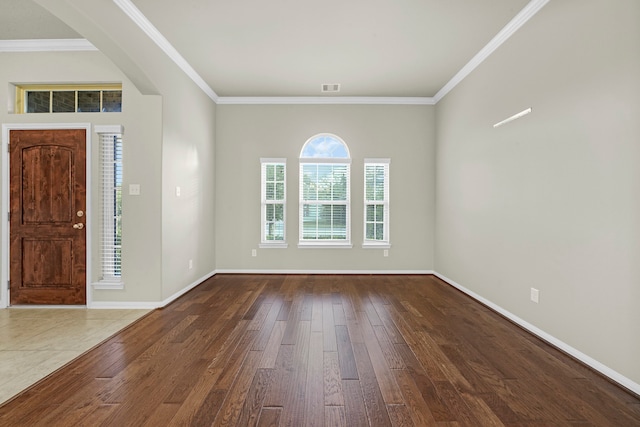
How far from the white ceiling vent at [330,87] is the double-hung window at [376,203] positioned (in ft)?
4.34

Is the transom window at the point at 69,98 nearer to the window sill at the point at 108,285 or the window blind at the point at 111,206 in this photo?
the window blind at the point at 111,206

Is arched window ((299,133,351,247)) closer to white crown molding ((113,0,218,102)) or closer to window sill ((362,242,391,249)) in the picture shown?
window sill ((362,242,391,249))

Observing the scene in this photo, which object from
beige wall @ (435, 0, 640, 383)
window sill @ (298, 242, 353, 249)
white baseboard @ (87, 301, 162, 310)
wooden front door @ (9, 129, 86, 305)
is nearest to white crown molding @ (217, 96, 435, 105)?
beige wall @ (435, 0, 640, 383)

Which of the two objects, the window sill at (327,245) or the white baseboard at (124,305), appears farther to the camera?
the window sill at (327,245)

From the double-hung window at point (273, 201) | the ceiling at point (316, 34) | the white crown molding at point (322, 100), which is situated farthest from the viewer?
the double-hung window at point (273, 201)

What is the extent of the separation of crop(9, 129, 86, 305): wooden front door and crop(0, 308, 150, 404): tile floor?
39 centimetres

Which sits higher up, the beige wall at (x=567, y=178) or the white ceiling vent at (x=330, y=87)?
the white ceiling vent at (x=330, y=87)

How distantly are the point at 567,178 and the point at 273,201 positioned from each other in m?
4.17

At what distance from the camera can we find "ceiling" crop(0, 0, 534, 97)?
321 cm

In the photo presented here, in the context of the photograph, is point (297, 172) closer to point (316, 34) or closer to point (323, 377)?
point (316, 34)

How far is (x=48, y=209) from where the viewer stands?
12.8 ft

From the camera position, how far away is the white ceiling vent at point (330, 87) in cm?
515

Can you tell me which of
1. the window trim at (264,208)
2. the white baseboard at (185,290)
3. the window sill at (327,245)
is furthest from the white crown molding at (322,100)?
the white baseboard at (185,290)

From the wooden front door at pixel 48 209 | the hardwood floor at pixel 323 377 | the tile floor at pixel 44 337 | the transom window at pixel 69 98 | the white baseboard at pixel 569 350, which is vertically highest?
the transom window at pixel 69 98
